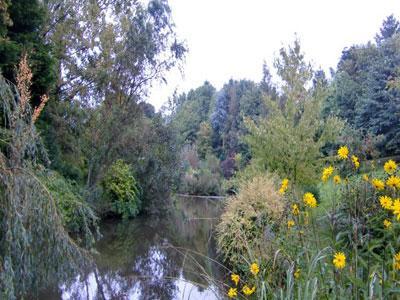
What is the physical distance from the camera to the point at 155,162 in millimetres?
16859

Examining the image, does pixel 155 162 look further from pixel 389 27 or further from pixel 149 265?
pixel 389 27

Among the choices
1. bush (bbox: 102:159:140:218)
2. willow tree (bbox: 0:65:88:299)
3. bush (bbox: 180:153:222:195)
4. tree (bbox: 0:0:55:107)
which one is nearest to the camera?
willow tree (bbox: 0:65:88:299)

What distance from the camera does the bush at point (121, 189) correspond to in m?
16.6

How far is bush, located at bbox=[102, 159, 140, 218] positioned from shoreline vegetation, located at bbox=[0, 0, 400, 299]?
2.0 inches

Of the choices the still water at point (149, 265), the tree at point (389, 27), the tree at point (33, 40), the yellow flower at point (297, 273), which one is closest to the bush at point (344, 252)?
the yellow flower at point (297, 273)

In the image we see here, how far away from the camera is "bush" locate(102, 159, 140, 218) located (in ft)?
54.4

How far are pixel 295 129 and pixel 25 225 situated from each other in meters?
8.10

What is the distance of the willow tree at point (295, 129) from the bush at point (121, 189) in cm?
697

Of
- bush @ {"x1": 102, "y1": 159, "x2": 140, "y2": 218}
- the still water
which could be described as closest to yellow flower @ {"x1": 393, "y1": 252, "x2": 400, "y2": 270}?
the still water

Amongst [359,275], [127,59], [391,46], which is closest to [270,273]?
[359,275]

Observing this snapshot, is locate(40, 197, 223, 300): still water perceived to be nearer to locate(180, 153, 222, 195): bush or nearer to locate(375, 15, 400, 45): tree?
locate(180, 153, 222, 195): bush

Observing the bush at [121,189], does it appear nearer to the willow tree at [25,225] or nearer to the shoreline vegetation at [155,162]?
the shoreline vegetation at [155,162]

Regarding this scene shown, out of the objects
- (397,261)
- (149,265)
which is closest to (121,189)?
(149,265)

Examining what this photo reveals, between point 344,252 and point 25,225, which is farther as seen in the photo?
point 25,225
